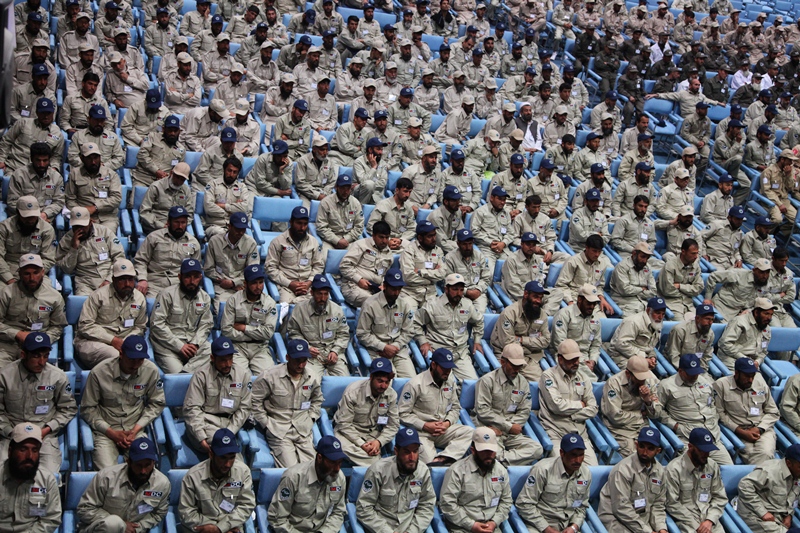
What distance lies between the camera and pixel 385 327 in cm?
747

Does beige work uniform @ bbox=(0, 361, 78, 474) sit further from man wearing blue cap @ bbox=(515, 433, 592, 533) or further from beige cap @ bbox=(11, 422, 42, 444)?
man wearing blue cap @ bbox=(515, 433, 592, 533)

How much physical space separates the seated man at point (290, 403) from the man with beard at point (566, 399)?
72.5 inches

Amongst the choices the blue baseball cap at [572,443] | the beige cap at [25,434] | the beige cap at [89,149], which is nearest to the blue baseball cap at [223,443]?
the beige cap at [25,434]

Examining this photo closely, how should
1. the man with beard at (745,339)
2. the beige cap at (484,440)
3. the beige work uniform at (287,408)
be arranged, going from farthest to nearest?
the man with beard at (745,339)
the beige work uniform at (287,408)
the beige cap at (484,440)

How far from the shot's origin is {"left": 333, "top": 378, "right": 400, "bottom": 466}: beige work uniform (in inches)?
258

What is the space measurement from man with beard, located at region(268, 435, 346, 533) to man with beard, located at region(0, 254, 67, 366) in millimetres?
2327

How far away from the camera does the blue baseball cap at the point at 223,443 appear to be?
5527 mm

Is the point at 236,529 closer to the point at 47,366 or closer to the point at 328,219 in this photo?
the point at 47,366

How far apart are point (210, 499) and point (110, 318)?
76.7 inches

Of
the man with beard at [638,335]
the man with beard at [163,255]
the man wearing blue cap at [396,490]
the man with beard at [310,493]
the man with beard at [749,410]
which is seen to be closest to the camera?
A: the man with beard at [310,493]

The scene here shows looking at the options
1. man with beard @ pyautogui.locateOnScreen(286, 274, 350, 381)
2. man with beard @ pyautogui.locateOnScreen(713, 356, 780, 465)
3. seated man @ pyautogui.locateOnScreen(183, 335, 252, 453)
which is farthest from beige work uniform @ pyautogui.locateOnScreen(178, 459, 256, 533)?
man with beard @ pyautogui.locateOnScreen(713, 356, 780, 465)

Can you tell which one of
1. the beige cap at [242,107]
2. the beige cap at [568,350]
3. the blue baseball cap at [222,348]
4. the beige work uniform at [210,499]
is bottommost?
the beige work uniform at [210,499]

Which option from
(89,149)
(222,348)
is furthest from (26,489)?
(89,149)

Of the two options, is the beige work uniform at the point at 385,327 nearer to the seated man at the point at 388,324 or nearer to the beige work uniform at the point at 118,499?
the seated man at the point at 388,324
